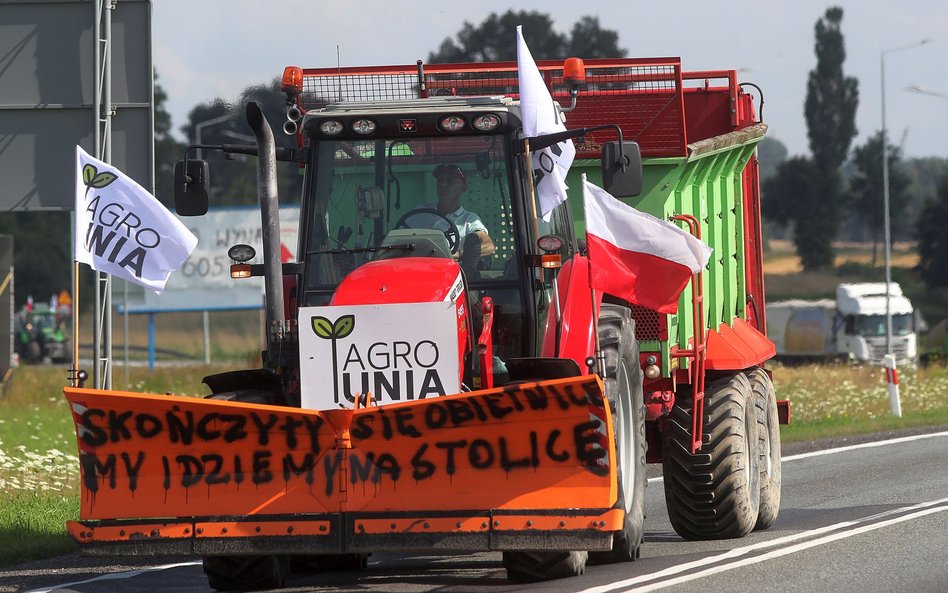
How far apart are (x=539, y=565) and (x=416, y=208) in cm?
211

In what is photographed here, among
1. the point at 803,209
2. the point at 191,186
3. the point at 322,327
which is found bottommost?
the point at 322,327

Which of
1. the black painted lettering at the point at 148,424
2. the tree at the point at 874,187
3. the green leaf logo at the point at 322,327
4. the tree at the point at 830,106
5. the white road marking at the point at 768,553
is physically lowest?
the white road marking at the point at 768,553

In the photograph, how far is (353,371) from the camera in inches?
348

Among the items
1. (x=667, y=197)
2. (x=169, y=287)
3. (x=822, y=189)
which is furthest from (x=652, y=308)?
(x=822, y=189)

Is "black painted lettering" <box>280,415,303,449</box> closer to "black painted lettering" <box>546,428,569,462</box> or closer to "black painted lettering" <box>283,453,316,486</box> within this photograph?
"black painted lettering" <box>283,453,316,486</box>

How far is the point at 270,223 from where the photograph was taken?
30.7ft

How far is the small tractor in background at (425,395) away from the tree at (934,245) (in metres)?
83.5

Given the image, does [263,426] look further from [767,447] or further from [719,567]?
[767,447]

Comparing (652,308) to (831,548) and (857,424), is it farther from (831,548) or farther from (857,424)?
(857,424)

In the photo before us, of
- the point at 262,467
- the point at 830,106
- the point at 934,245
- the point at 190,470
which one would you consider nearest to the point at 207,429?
the point at 190,470

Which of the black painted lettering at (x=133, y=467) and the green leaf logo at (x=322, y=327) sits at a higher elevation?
the green leaf logo at (x=322, y=327)

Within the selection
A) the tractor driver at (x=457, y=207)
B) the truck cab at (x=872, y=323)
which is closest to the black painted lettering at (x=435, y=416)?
the tractor driver at (x=457, y=207)

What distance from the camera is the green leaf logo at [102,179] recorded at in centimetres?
1084

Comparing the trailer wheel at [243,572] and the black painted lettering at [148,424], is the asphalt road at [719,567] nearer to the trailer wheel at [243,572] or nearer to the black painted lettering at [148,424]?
the trailer wheel at [243,572]
